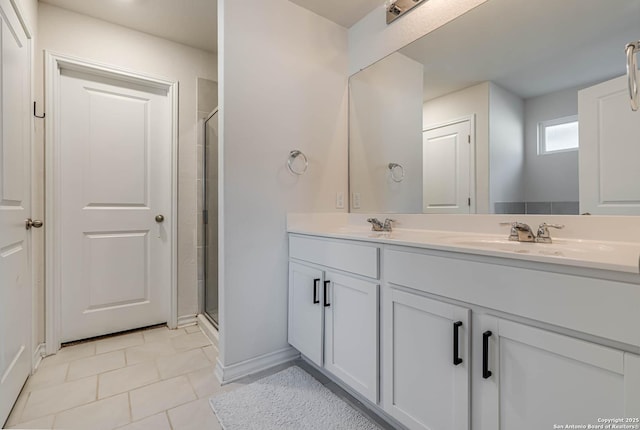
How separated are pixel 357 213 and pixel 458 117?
884 millimetres

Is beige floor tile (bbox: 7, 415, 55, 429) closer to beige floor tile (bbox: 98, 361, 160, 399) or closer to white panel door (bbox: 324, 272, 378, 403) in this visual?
beige floor tile (bbox: 98, 361, 160, 399)

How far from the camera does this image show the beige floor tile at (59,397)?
54.7 inches

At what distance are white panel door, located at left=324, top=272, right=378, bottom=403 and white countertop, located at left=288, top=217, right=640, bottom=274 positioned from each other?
0.24 m

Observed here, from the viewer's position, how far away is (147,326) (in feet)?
7.79

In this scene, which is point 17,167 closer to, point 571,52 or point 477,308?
point 477,308

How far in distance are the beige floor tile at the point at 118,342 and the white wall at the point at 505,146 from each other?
2478 mm

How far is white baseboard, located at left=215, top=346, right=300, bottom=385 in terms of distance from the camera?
1.64 metres

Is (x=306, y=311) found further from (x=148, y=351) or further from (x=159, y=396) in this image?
(x=148, y=351)

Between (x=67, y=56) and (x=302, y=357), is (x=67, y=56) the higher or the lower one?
the higher one

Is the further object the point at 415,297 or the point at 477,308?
the point at 415,297

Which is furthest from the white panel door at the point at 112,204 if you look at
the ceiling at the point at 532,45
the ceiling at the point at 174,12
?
the ceiling at the point at 532,45

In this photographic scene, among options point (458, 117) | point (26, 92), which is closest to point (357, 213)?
point (458, 117)

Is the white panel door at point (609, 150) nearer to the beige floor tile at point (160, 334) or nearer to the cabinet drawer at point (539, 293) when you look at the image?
the cabinet drawer at point (539, 293)

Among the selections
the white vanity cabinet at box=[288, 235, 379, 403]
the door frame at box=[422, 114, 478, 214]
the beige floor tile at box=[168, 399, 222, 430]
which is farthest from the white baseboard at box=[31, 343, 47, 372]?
the door frame at box=[422, 114, 478, 214]
